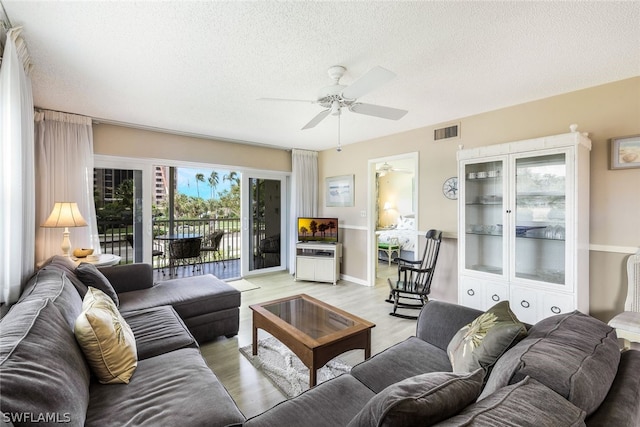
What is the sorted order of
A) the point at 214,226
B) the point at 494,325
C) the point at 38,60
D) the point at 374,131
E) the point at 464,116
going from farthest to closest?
the point at 214,226 → the point at 374,131 → the point at 464,116 → the point at 38,60 → the point at 494,325

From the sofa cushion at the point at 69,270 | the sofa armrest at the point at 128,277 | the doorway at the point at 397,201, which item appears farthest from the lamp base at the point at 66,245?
the doorway at the point at 397,201

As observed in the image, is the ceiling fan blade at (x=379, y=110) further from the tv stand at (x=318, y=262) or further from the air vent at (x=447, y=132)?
the tv stand at (x=318, y=262)

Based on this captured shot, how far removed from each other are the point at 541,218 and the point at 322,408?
9.26 ft

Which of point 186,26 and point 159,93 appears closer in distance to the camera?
point 186,26

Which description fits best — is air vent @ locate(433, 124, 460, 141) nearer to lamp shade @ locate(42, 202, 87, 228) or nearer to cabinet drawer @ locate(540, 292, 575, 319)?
cabinet drawer @ locate(540, 292, 575, 319)

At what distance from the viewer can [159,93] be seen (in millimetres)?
2832

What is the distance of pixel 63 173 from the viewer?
11.3 feet

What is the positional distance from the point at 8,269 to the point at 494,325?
9.34 feet

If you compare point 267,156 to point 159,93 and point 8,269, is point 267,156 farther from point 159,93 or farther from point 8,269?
point 8,269

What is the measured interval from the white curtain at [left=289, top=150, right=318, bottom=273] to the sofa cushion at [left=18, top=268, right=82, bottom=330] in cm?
372

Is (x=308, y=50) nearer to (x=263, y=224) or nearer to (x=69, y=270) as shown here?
(x=69, y=270)

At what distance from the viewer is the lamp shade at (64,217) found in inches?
117

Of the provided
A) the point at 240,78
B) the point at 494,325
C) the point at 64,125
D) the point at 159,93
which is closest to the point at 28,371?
the point at 494,325

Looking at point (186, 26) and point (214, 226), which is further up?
point (186, 26)
